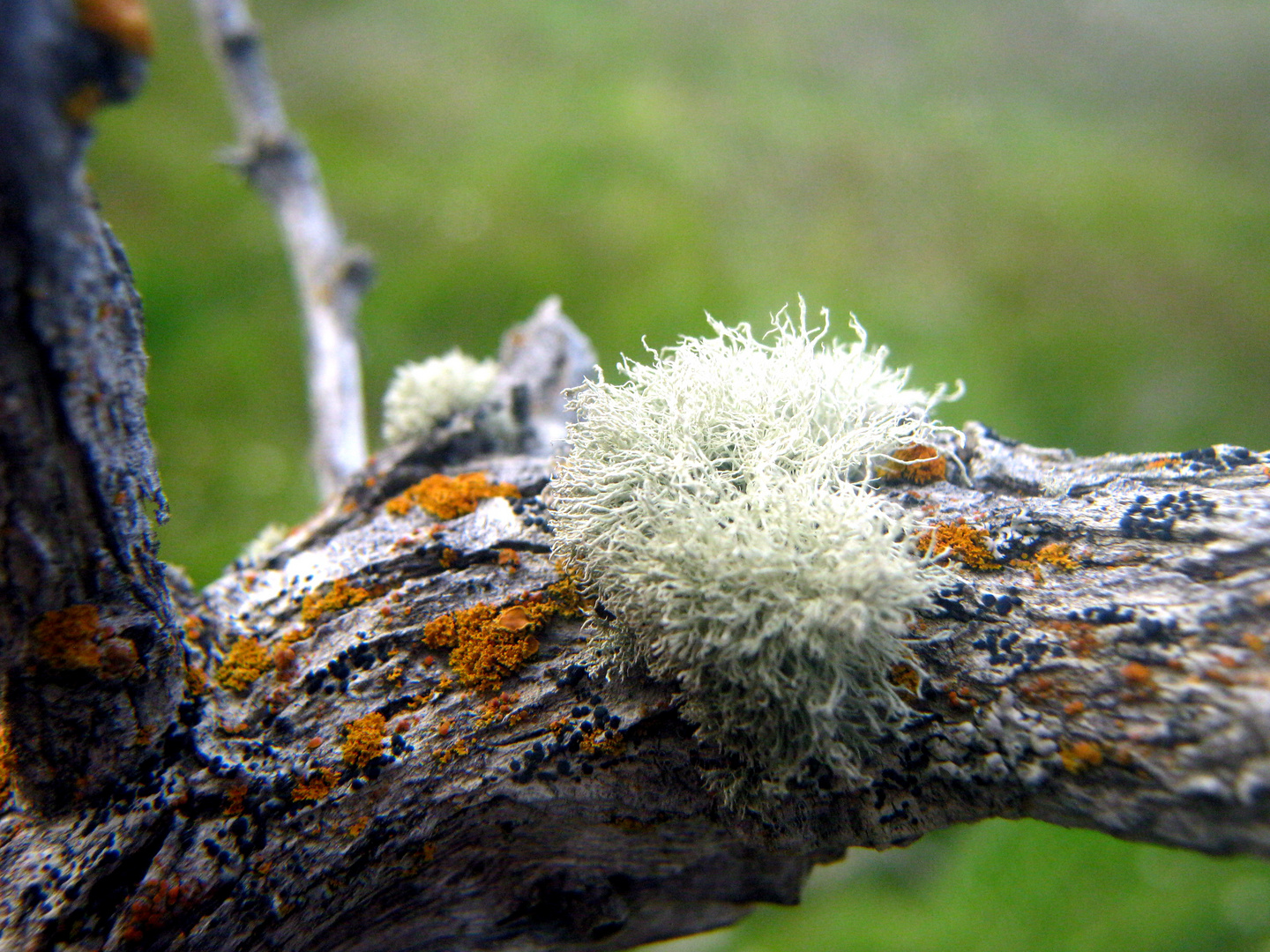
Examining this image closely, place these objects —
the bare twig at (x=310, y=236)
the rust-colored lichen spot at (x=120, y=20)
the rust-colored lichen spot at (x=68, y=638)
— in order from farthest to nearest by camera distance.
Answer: the bare twig at (x=310, y=236)
the rust-colored lichen spot at (x=68, y=638)
the rust-colored lichen spot at (x=120, y=20)

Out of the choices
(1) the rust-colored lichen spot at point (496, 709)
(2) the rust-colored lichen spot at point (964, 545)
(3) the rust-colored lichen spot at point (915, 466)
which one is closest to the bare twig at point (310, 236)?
(1) the rust-colored lichen spot at point (496, 709)

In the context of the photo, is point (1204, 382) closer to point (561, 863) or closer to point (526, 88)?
point (561, 863)

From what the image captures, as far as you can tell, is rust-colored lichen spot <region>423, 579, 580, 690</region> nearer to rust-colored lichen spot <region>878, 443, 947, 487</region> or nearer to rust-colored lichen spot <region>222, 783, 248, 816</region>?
rust-colored lichen spot <region>222, 783, 248, 816</region>

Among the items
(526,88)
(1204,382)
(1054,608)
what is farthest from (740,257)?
(1054,608)

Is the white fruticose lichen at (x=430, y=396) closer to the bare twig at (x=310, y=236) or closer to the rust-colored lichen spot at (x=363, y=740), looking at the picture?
the bare twig at (x=310, y=236)

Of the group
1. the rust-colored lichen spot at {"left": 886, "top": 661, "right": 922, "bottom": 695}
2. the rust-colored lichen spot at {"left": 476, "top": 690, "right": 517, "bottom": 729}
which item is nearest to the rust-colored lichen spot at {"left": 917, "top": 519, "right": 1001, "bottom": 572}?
the rust-colored lichen spot at {"left": 886, "top": 661, "right": 922, "bottom": 695}
